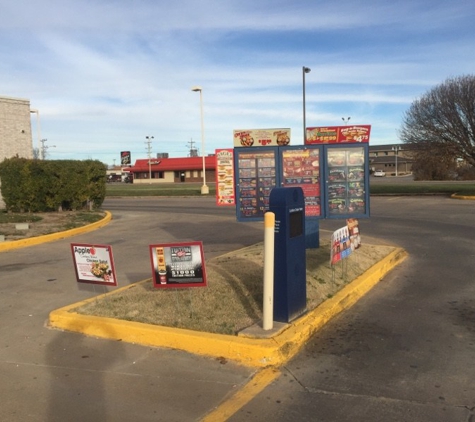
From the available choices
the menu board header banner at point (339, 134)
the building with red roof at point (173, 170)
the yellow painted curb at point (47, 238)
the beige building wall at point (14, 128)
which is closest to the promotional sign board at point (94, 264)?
the menu board header banner at point (339, 134)

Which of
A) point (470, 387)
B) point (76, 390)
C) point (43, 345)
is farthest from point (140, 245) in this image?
point (470, 387)

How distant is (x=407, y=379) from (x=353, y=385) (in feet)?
1.70

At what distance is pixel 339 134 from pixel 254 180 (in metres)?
1.84

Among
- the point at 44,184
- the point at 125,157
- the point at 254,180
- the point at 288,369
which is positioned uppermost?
the point at 125,157

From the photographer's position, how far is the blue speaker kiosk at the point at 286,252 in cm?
539

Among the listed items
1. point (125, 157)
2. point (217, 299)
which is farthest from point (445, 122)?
point (125, 157)

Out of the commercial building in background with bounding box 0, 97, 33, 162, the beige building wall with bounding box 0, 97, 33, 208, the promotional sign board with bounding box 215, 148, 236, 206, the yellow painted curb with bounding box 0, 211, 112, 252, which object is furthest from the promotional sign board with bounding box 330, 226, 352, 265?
the commercial building in background with bounding box 0, 97, 33, 162

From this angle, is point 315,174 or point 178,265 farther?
point 315,174

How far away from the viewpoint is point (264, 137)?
31.1 feet

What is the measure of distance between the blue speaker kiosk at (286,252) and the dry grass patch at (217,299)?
1.31 feet

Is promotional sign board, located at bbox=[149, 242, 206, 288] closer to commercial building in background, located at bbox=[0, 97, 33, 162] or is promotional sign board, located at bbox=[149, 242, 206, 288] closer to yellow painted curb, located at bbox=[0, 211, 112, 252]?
yellow painted curb, located at bbox=[0, 211, 112, 252]

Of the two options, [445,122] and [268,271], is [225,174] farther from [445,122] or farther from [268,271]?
[445,122]

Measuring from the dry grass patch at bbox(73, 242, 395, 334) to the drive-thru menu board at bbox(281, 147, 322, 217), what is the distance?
142cm

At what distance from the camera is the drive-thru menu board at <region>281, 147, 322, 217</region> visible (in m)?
9.36
